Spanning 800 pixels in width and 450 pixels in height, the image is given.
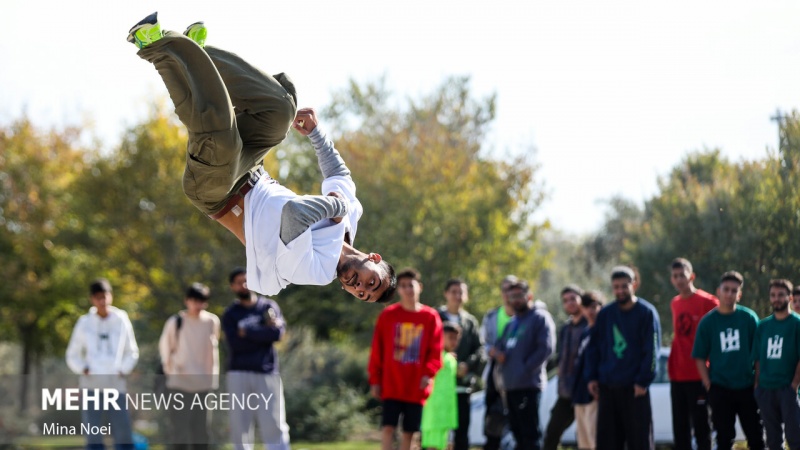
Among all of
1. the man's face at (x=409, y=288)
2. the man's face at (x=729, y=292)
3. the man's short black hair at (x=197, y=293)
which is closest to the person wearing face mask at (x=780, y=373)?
the man's face at (x=729, y=292)

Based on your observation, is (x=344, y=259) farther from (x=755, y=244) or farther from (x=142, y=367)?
(x=142, y=367)

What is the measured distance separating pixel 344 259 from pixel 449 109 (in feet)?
81.6

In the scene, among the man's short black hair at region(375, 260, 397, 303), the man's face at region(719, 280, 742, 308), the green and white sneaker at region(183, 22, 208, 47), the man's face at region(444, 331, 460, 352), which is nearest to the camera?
the green and white sneaker at region(183, 22, 208, 47)

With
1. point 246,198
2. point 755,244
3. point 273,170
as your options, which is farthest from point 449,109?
point 246,198

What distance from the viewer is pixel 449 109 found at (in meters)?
30.8

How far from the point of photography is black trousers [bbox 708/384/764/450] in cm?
845

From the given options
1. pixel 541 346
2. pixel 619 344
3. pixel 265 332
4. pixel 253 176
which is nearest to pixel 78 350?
pixel 265 332

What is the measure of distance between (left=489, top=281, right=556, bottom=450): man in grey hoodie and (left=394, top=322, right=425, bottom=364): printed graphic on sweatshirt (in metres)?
1.22

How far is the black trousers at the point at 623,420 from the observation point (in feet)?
29.2

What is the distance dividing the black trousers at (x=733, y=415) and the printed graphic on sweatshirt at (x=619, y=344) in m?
0.81

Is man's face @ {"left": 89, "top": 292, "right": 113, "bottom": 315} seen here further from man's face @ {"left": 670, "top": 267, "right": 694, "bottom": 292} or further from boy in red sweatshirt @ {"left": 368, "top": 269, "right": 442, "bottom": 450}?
man's face @ {"left": 670, "top": 267, "right": 694, "bottom": 292}

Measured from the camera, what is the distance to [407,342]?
9367 millimetres

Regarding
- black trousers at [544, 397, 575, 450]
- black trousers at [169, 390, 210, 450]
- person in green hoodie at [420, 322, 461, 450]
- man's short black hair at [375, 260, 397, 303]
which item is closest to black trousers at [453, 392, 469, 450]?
person in green hoodie at [420, 322, 461, 450]

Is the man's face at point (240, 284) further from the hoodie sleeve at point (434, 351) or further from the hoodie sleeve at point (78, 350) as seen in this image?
the hoodie sleeve at point (434, 351)
